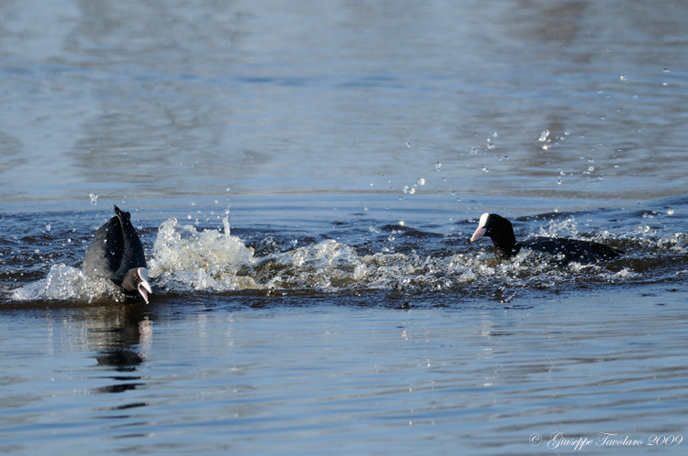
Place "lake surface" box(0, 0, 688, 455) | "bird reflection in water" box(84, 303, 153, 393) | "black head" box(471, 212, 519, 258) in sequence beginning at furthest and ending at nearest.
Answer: "black head" box(471, 212, 519, 258)
"bird reflection in water" box(84, 303, 153, 393)
"lake surface" box(0, 0, 688, 455)

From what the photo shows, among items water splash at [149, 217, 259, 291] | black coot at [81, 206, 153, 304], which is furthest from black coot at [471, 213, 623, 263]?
black coot at [81, 206, 153, 304]

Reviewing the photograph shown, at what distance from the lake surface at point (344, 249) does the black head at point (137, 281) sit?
0.15 meters

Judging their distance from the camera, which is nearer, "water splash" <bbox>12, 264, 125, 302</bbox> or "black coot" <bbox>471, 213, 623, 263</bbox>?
"water splash" <bbox>12, 264, 125, 302</bbox>

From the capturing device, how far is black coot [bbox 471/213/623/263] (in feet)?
23.1

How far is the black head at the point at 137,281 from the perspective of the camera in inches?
233

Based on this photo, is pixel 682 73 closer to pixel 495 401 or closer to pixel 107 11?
pixel 495 401

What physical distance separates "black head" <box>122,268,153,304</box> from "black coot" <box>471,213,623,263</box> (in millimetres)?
2499

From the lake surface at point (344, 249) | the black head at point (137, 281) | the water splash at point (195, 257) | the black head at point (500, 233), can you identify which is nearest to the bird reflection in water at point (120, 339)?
the lake surface at point (344, 249)

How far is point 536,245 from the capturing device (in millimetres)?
7184

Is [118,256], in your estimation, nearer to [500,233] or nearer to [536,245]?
[500,233]

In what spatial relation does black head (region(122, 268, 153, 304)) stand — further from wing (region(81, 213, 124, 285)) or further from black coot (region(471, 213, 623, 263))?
black coot (region(471, 213, 623, 263))

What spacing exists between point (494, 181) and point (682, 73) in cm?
734

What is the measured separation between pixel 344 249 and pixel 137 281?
164 cm

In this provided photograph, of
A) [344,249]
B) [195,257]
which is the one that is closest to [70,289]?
[195,257]
